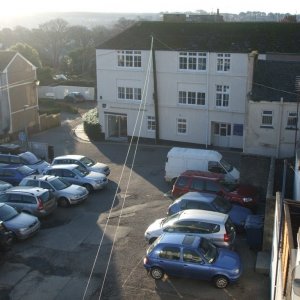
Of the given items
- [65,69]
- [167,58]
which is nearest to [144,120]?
[167,58]

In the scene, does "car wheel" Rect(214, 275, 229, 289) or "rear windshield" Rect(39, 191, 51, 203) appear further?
"rear windshield" Rect(39, 191, 51, 203)

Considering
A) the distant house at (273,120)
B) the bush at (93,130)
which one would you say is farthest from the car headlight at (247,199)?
the bush at (93,130)

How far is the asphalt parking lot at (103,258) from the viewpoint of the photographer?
1603 cm

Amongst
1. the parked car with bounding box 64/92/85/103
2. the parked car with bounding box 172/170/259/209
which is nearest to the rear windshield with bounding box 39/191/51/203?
the parked car with bounding box 172/170/259/209

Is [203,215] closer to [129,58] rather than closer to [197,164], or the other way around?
[197,164]

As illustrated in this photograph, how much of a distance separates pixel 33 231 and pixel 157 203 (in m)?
6.52

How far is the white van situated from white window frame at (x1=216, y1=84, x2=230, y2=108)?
8.59m

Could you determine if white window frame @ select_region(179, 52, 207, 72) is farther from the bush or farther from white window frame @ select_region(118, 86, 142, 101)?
the bush

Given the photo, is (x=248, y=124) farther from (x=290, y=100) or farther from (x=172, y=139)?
(x=172, y=139)

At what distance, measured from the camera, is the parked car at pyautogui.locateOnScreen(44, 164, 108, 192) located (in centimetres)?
2584

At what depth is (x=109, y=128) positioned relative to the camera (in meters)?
39.3

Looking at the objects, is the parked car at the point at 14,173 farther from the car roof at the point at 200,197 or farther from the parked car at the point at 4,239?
the car roof at the point at 200,197

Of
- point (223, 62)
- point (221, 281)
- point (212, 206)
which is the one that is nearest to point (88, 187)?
point (212, 206)

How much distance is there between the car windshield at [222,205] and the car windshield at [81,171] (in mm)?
8248
